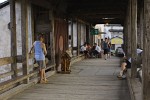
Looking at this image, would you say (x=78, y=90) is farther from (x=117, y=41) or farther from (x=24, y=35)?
(x=117, y=41)

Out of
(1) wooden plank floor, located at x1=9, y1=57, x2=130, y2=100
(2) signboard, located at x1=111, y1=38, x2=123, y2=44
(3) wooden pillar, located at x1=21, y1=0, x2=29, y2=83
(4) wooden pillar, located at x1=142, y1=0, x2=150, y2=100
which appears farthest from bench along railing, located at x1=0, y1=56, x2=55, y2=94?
(2) signboard, located at x1=111, y1=38, x2=123, y2=44

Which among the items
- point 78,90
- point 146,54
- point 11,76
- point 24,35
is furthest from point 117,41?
point 146,54

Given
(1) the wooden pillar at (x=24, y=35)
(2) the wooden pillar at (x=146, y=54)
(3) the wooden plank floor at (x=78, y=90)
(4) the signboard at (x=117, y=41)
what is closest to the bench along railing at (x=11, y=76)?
(1) the wooden pillar at (x=24, y=35)

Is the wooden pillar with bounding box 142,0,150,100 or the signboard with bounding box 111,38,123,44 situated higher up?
the signboard with bounding box 111,38,123,44

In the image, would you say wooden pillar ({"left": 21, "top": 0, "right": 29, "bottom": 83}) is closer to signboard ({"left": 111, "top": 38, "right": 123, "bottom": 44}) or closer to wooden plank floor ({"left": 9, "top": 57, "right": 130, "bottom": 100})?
wooden plank floor ({"left": 9, "top": 57, "right": 130, "bottom": 100})

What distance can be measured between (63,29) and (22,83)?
614 centimetres

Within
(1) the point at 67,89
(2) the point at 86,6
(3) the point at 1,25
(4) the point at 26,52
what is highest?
(2) the point at 86,6

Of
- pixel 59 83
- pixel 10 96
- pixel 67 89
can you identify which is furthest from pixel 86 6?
pixel 10 96

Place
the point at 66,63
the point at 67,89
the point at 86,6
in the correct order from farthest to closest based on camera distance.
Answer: the point at 86,6 → the point at 66,63 → the point at 67,89

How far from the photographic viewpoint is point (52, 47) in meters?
13.8

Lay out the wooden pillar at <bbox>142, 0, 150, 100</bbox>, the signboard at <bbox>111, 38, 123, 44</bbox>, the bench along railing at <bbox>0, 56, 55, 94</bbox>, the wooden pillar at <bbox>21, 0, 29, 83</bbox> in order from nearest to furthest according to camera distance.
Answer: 1. the wooden pillar at <bbox>142, 0, 150, 100</bbox>
2. the bench along railing at <bbox>0, 56, 55, 94</bbox>
3. the wooden pillar at <bbox>21, 0, 29, 83</bbox>
4. the signboard at <bbox>111, 38, 123, 44</bbox>

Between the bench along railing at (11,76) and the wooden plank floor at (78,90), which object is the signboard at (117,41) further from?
the wooden plank floor at (78,90)

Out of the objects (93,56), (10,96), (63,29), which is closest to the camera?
(10,96)

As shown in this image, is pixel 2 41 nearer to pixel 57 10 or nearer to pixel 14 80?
pixel 57 10
